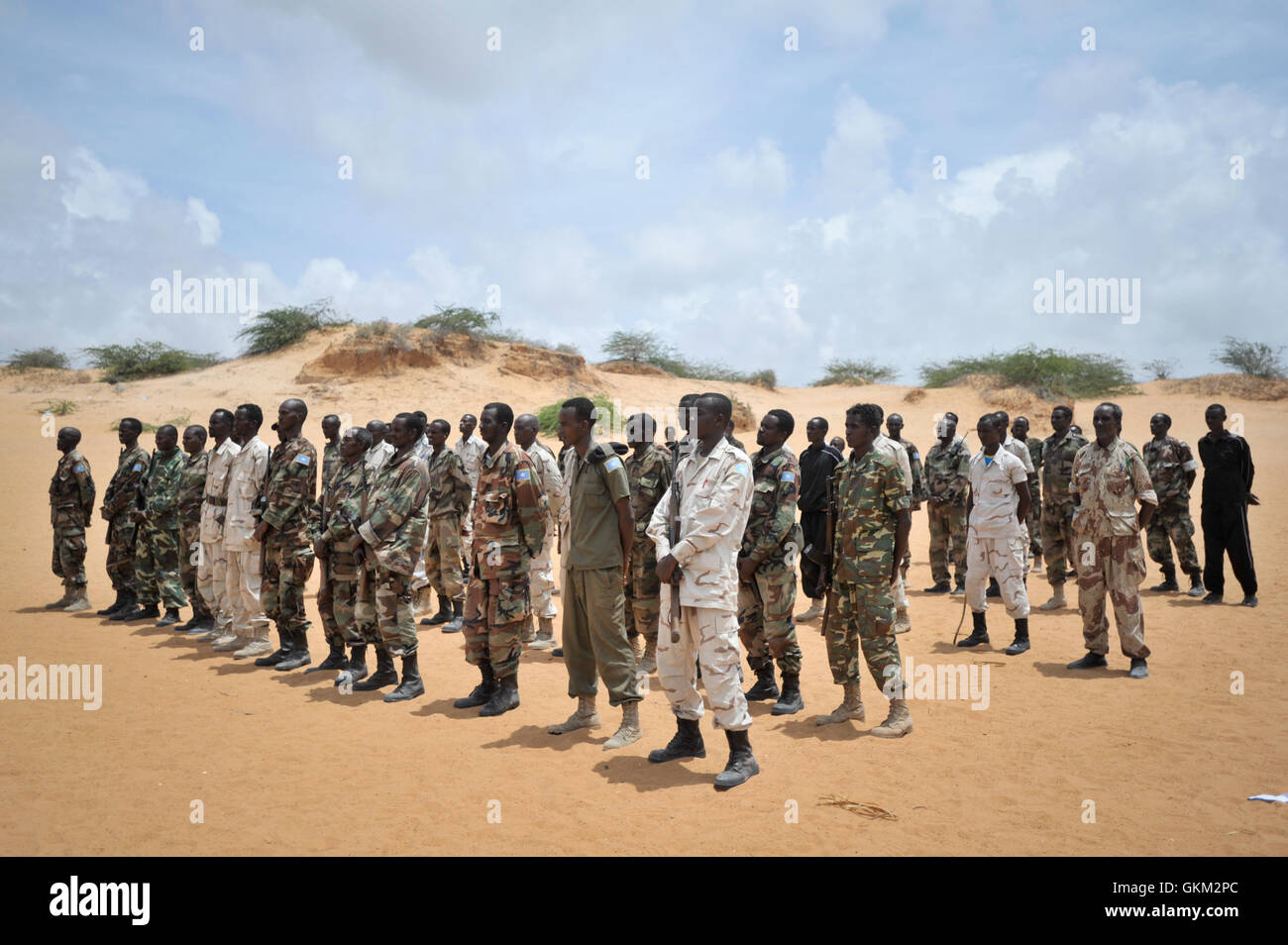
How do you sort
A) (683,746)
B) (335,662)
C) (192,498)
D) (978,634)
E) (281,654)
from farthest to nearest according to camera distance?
1. (192,498)
2. (978,634)
3. (281,654)
4. (335,662)
5. (683,746)

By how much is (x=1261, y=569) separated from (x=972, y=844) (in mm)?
11845

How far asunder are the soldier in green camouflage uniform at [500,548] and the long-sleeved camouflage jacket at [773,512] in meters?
1.66

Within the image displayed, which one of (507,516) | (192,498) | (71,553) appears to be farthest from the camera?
(71,553)

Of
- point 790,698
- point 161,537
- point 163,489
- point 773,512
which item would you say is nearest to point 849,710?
point 790,698

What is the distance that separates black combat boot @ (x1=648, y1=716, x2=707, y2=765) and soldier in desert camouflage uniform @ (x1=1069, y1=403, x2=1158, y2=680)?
4.12 m

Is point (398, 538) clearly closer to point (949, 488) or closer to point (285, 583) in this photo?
point (285, 583)

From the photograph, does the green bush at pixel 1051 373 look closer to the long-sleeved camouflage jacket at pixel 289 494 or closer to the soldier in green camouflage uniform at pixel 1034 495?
the soldier in green camouflage uniform at pixel 1034 495

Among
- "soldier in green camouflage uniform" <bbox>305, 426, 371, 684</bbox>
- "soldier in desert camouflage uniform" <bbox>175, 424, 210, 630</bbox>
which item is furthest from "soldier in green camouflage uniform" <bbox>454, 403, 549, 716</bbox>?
"soldier in desert camouflage uniform" <bbox>175, 424, 210, 630</bbox>

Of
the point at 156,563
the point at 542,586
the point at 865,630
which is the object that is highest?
the point at 156,563

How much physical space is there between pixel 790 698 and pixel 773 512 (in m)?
1.59

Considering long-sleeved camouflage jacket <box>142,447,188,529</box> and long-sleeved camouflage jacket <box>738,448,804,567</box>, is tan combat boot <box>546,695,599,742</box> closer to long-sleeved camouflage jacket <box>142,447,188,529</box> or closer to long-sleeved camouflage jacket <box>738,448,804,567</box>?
long-sleeved camouflage jacket <box>738,448,804,567</box>

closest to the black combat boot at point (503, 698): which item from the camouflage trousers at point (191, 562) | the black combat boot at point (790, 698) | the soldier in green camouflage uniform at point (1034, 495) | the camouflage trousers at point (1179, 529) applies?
the black combat boot at point (790, 698)

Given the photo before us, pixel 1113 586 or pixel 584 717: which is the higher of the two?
pixel 1113 586

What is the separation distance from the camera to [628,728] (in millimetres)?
5734
